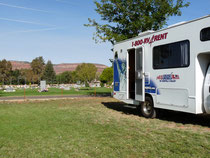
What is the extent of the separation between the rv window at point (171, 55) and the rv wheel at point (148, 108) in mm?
1393

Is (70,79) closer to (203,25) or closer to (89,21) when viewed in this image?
(89,21)

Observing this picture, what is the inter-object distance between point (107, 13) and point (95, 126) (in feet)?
44.3

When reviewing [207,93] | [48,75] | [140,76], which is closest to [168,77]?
[207,93]

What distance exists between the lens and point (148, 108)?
9.29 meters

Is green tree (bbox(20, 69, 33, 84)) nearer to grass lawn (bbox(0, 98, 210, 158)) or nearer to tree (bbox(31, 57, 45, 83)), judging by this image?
tree (bbox(31, 57, 45, 83))

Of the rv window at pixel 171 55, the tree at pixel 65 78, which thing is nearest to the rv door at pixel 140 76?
the rv window at pixel 171 55

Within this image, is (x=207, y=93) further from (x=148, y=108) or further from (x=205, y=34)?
(x=148, y=108)

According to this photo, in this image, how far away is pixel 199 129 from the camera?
6895mm

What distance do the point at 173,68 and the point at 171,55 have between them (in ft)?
1.51

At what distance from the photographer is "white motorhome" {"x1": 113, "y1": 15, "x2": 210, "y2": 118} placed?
6895mm

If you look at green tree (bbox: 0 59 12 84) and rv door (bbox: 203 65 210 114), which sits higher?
green tree (bbox: 0 59 12 84)

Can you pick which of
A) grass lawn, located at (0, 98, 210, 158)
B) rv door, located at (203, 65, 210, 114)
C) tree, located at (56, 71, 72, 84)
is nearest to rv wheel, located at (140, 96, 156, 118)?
grass lawn, located at (0, 98, 210, 158)

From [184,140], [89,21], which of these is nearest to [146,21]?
[89,21]

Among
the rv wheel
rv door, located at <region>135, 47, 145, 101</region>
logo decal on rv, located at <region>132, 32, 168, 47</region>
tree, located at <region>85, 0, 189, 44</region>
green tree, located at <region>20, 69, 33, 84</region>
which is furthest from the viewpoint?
green tree, located at <region>20, 69, 33, 84</region>
